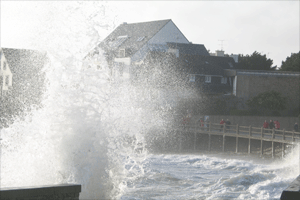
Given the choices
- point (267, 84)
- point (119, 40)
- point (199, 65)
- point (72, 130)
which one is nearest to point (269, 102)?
point (267, 84)

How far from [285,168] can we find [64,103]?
663 inches

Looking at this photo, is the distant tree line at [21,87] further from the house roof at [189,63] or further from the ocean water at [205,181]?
the house roof at [189,63]

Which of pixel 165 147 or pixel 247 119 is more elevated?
pixel 247 119

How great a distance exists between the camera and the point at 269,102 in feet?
133

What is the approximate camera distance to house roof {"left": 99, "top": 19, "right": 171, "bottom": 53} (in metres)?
51.0

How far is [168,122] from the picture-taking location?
36281 millimetres

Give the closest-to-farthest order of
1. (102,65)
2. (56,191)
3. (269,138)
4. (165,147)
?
1. (56,191)
2. (102,65)
3. (269,138)
4. (165,147)

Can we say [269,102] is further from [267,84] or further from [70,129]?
[70,129]

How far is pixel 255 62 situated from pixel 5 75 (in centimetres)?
4261

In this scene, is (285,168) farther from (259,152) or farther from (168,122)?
(168,122)

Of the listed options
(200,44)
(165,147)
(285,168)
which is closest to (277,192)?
(285,168)

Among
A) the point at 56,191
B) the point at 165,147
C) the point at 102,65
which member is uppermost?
the point at 102,65

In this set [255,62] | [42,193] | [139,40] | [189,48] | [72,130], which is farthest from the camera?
[255,62]

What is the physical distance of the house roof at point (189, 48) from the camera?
5247cm
